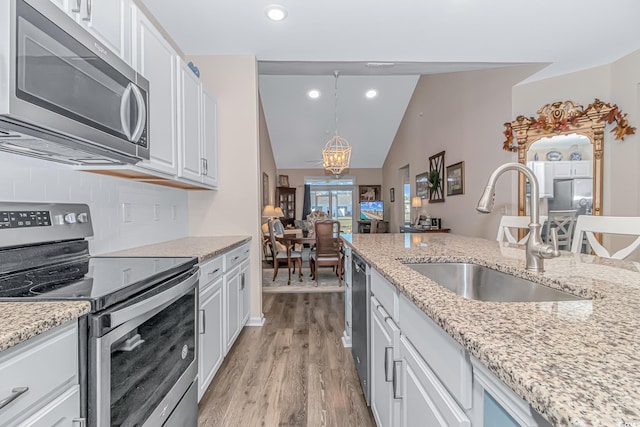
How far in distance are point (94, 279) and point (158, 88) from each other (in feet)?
4.05

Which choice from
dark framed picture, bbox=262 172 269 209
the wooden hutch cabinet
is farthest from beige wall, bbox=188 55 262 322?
the wooden hutch cabinet

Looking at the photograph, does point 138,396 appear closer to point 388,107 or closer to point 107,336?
point 107,336

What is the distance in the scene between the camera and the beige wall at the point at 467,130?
3.93m

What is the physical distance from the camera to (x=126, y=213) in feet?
6.81

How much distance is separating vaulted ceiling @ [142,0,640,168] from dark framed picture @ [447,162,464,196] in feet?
5.22

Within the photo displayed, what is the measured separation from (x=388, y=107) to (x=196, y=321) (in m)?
6.92

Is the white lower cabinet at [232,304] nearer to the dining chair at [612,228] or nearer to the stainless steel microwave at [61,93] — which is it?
the stainless steel microwave at [61,93]

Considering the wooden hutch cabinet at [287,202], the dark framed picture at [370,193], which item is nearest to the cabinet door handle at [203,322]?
the wooden hutch cabinet at [287,202]

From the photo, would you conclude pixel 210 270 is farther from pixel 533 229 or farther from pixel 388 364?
pixel 533 229

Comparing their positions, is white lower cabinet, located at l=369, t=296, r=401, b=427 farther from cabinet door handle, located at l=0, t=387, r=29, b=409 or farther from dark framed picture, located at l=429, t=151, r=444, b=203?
dark framed picture, located at l=429, t=151, r=444, b=203

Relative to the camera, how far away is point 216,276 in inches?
83.5

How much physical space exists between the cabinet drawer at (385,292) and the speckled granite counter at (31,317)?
3.30 ft

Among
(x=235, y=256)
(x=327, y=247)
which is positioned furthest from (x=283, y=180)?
(x=235, y=256)

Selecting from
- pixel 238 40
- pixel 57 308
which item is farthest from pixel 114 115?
pixel 238 40
